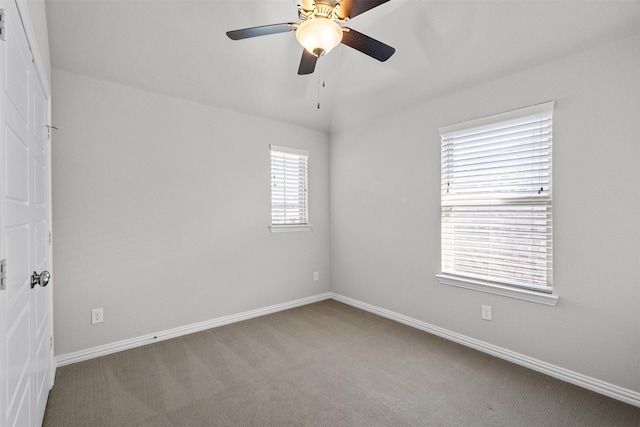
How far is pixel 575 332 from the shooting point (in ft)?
7.84

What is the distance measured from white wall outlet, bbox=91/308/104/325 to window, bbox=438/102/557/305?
10.5 feet

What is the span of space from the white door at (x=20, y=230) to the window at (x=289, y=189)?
232 centimetres

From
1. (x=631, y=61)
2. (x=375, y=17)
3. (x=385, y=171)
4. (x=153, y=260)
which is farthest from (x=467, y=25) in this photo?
(x=153, y=260)

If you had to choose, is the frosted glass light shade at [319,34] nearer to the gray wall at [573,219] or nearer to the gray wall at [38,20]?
the gray wall at [38,20]

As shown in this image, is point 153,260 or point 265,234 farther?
point 265,234

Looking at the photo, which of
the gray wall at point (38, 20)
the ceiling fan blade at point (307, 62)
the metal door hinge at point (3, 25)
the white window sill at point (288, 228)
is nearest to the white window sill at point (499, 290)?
the white window sill at point (288, 228)

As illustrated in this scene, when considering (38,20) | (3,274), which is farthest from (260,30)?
(3,274)

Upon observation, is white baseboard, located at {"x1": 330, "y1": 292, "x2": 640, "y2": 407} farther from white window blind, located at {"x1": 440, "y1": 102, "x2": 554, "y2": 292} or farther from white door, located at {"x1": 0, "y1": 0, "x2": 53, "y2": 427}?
white door, located at {"x1": 0, "y1": 0, "x2": 53, "y2": 427}

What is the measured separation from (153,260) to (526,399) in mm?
3301

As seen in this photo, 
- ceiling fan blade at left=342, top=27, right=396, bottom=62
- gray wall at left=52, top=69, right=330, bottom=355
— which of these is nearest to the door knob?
gray wall at left=52, top=69, right=330, bottom=355

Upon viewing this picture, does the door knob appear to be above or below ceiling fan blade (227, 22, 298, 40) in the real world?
below

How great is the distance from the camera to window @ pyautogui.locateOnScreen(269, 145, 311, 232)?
13.3 feet

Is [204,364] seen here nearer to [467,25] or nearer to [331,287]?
[331,287]

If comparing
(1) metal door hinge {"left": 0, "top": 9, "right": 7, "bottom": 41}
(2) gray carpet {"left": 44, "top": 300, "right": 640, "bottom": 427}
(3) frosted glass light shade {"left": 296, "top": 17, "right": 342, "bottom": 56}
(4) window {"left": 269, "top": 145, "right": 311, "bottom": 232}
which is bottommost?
(2) gray carpet {"left": 44, "top": 300, "right": 640, "bottom": 427}
